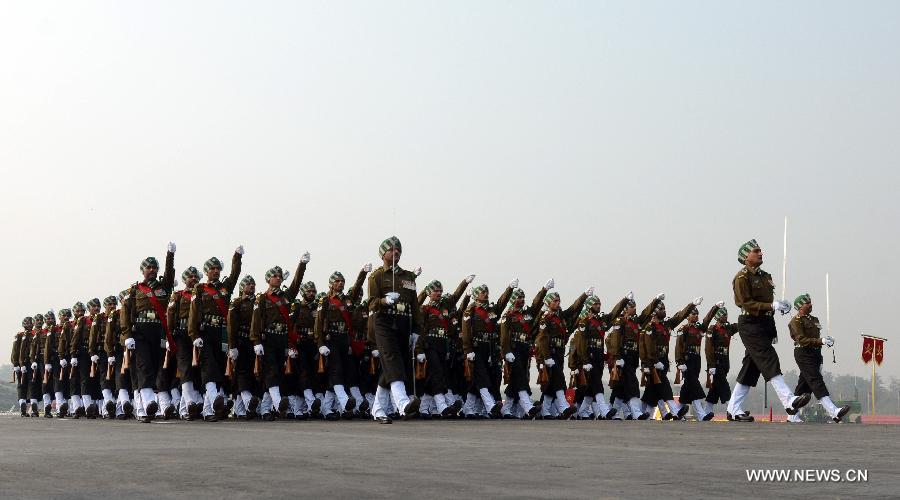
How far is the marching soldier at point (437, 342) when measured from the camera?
19.2 meters

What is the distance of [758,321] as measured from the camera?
15984 mm

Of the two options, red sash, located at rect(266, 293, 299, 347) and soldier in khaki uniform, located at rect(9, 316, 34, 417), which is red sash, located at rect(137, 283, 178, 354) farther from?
soldier in khaki uniform, located at rect(9, 316, 34, 417)

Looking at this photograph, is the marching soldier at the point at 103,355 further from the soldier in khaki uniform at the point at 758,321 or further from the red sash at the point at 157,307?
the soldier in khaki uniform at the point at 758,321

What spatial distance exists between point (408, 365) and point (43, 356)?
12.3 m

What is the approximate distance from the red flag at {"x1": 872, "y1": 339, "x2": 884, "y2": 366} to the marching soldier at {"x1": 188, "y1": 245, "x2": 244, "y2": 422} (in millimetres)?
11719

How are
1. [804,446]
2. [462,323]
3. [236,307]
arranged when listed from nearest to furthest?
[804,446] < [236,307] < [462,323]

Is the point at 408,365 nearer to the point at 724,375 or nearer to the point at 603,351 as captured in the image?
the point at 603,351

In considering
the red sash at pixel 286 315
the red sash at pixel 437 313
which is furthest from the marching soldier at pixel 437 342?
the red sash at pixel 286 315

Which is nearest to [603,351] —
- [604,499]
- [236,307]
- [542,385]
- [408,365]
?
[542,385]

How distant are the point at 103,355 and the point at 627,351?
10.3 m

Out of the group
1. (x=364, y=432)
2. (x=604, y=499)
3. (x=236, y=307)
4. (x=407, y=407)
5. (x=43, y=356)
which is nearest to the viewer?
(x=604, y=499)

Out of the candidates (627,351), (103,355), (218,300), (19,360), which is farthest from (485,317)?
(19,360)

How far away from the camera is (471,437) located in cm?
1097

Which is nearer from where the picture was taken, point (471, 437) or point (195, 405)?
point (471, 437)
